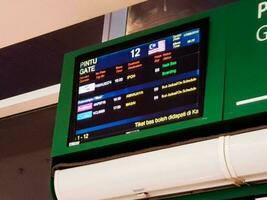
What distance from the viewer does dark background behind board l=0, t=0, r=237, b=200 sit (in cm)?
347

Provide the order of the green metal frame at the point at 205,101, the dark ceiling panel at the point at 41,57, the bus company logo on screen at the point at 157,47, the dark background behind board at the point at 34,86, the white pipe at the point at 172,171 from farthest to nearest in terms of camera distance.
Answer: the dark ceiling panel at the point at 41,57 < the dark background behind board at the point at 34,86 < the bus company logo on screen at the point at 157,47 < the green metal frame at the point at 205,101 < the white pipe at the point at 172,171

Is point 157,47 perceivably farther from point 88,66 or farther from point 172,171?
point 172,171

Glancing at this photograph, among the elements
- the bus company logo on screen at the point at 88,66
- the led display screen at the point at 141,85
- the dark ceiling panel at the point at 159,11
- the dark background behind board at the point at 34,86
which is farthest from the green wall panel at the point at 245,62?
the dark background behind board at the point at 34,86

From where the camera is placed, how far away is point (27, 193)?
3.58m

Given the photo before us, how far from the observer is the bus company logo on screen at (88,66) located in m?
2.52

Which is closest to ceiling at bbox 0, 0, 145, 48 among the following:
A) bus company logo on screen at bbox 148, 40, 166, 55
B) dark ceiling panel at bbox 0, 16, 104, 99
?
bus company logo on screen at bbox 148, 40, 166, 55

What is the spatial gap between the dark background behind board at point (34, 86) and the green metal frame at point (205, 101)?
2.85 ft

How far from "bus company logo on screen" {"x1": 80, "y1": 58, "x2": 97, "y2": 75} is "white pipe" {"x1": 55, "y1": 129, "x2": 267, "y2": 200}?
42 centimetres

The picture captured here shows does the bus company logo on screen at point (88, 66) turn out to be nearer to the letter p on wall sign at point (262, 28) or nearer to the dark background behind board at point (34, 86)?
the letter p on wall sign at point (262, 28)

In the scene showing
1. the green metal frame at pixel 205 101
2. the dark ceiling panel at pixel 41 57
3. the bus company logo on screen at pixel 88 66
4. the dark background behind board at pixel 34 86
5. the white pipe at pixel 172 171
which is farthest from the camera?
the dark ceiling panel at pixel 41 57

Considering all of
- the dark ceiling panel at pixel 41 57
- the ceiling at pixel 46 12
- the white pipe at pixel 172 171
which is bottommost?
the white pipe at pixel 172 171

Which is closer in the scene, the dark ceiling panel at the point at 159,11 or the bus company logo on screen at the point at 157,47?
the bus company logo on screen at the point at 157,47

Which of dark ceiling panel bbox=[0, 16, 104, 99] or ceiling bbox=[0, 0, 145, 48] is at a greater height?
dark ceiling panel bbox=[0, 16, 104, 99]

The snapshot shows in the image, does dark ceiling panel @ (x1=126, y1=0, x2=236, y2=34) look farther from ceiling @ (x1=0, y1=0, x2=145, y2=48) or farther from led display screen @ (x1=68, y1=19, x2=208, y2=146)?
led display screen @ (x1=68, y1=19, x2=208, y2=146)
